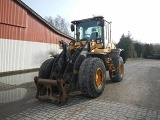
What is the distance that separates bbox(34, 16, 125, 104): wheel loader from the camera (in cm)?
599

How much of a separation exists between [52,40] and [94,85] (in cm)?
1307

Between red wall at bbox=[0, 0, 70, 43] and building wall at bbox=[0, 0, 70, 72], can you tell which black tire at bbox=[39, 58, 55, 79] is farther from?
red wall at bbox=[0, 0, 70, 43]

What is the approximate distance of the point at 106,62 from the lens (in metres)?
8.40

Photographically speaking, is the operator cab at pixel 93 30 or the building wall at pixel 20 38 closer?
the operator cab at pixel 93 30

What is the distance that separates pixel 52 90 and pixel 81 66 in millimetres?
1221

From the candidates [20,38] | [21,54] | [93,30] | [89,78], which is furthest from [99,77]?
[20,38]

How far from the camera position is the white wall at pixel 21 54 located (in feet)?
43.7

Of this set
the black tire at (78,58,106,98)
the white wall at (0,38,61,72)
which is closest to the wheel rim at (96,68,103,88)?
the black tire at (78,58,106,98)

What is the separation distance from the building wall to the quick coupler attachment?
7.86 m

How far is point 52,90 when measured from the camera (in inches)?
240

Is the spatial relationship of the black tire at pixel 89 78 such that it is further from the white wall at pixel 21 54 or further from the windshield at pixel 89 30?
the white wall at pixel 21 54

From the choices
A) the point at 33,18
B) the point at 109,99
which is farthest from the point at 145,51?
the point at 109,99

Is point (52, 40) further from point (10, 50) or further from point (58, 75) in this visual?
point (58, 75)

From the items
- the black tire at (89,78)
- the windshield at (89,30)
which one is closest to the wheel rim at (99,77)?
the black tire at (89,78)
